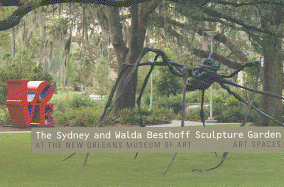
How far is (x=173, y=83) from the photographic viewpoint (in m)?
31.3

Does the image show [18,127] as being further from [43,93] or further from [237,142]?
[237,142]

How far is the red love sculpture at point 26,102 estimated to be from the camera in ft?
56.5

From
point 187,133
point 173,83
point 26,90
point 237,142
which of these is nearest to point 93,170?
point 187,133

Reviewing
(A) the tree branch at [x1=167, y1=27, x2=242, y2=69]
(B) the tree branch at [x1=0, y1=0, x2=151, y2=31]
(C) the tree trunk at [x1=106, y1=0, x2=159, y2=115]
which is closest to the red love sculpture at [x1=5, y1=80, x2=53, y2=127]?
(C) the tree trunk at [x1=106, y1=0, x2=159, y2=115]

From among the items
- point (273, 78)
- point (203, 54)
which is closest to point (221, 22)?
point (273, 78)

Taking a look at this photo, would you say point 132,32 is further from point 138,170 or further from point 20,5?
point 138,170

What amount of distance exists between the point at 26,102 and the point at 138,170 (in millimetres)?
11491

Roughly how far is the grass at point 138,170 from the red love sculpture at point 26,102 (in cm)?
782

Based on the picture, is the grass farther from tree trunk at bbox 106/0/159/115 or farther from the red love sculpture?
tree trunk at bbox 106/0/159/115

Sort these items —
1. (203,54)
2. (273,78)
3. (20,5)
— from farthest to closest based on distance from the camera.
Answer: (203,54) < (273,78) < (20,5)

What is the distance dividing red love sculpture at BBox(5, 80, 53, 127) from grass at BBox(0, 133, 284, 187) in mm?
7819

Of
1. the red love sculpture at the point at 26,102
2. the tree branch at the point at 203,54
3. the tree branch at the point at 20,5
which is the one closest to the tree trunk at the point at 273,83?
the tree branch at the point at 203,54

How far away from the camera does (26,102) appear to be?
674 inches

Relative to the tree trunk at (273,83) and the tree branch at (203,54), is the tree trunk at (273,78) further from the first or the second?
the tree branch at (203,54)
